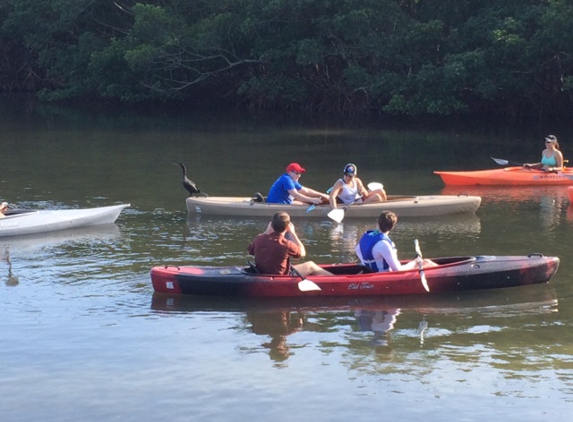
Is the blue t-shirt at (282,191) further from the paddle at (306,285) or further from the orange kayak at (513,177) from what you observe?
the paddle at (306,285)

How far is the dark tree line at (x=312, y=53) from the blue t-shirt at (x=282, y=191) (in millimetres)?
13545

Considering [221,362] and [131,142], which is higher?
[131,142]

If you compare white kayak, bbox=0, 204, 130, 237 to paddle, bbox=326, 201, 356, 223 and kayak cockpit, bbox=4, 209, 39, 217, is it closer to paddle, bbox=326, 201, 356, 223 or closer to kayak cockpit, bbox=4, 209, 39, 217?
kayak cockpit, bbox=4, 209, 39, 217

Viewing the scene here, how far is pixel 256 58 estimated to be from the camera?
36.2 m

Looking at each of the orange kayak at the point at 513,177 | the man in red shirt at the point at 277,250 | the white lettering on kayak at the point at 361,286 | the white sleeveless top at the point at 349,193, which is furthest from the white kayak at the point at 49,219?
the orange kayak at the point at 513,177

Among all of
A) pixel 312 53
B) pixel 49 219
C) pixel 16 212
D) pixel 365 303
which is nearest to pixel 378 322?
pixel 365 303

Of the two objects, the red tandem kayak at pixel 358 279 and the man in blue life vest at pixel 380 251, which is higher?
the man in blue life vest at pixel 380 251

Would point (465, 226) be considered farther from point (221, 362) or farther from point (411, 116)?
point (411, 116)

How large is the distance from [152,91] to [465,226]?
943 inches


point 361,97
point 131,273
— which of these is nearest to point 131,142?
point 361,97

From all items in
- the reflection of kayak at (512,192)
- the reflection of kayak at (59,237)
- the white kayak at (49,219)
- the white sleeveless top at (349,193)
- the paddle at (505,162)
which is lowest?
the reflection of kayak at (59,237)

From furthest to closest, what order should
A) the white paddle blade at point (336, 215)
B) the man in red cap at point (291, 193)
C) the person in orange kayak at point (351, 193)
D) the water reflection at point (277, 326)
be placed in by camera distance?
the man in red cap at point (291, 193), the person in orange kayak at point (351, 193), the white paddle blade at point (336, 215), the water reflection at point (277, 326)

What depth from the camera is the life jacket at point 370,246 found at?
11.5 metres

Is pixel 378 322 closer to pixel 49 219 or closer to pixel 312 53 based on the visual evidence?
pixel 49 219
